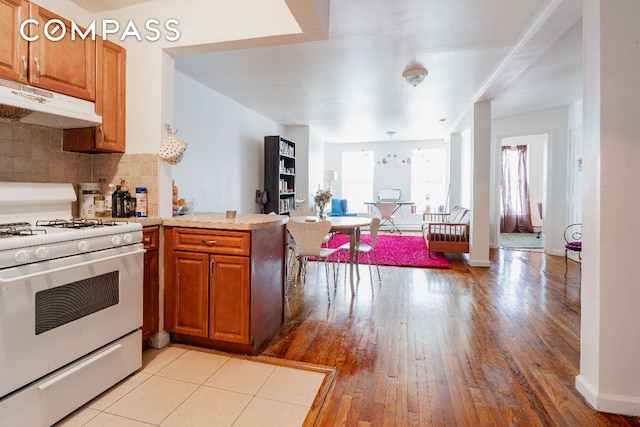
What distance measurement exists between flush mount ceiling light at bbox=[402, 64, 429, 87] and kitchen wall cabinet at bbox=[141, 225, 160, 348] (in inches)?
125

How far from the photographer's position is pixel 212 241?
7.00 feet

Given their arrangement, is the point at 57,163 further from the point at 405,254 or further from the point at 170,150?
the point at 405,254

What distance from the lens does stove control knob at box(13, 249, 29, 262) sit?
4.32 ft

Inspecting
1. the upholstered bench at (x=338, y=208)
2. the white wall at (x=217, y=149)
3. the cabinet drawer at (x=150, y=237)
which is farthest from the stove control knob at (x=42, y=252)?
the upholstered bench at (x=338, y=208)

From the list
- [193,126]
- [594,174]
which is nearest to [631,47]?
[594,174]

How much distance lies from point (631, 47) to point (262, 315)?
2.54m

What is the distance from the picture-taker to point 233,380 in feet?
6.20

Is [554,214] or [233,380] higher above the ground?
[554,214]

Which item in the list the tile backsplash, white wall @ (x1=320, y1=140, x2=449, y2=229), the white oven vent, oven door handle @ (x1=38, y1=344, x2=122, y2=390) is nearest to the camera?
oven door handle @ (x1=38, y1=344, x2=122, y2=390)

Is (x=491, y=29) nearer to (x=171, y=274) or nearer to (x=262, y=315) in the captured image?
(x=262, y=315)

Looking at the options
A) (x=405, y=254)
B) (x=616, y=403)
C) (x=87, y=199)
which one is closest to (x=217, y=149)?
(x=87, y=199)

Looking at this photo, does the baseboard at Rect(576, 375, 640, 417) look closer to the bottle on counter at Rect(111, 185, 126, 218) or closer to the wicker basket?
the wicker basket

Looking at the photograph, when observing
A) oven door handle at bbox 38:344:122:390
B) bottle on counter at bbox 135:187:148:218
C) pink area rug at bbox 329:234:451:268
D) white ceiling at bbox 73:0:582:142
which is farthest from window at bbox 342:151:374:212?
oven door handle at bbox 38:344:122:390

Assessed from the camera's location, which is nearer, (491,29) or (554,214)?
(491,29)
